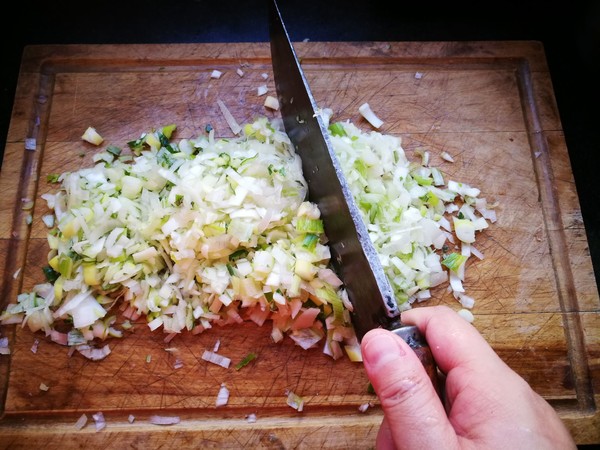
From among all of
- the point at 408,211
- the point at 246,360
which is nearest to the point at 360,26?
the point at 408,211

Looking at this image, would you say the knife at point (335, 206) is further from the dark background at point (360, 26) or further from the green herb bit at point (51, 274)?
the green herb bit at point (51, 274)

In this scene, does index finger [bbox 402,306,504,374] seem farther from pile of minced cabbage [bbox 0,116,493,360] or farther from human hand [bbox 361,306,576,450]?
pile of minced cabbage [bbox 0,116,493,360]

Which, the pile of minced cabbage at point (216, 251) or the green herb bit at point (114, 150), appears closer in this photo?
Answer: the pile of minced cabbage at point (216, 251)

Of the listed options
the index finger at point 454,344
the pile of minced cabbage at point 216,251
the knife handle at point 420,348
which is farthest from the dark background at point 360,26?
the knife handle at point 420,348

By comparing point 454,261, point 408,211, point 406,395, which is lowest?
point 406,395

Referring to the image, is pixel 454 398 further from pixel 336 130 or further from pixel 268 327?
pixel 336 130

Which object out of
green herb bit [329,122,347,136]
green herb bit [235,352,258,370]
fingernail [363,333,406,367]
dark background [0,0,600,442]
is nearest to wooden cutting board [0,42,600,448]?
green herb bit [235,352,258,370]
